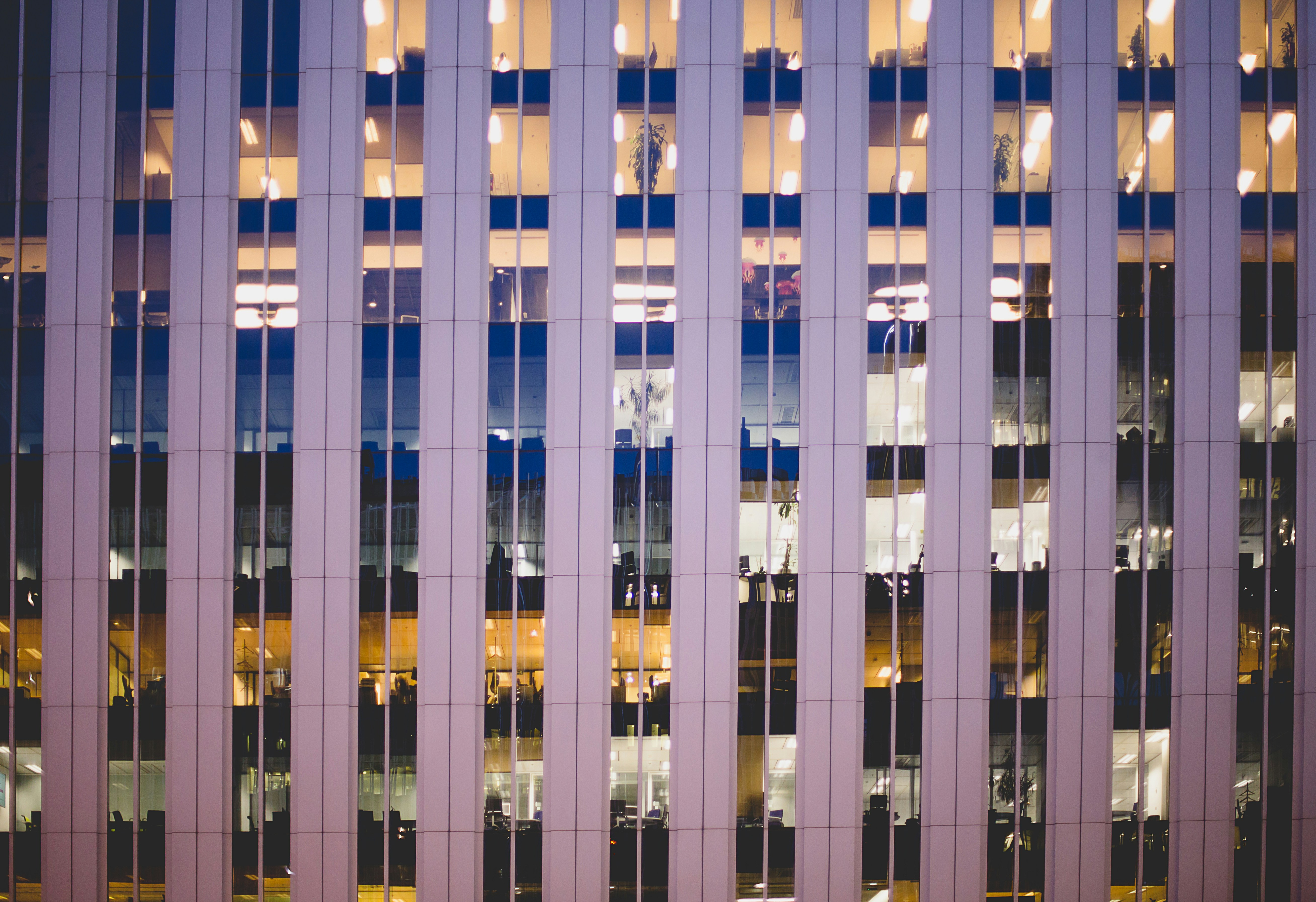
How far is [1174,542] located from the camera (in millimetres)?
16875

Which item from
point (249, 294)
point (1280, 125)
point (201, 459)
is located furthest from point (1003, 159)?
point (201, 459)

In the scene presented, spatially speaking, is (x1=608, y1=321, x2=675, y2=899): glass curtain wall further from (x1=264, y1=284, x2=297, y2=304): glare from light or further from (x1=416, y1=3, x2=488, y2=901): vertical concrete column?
(x1=264, y1=284, x2=297, y2=304): glare from light

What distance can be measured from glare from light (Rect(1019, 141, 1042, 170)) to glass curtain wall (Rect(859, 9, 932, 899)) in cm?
248

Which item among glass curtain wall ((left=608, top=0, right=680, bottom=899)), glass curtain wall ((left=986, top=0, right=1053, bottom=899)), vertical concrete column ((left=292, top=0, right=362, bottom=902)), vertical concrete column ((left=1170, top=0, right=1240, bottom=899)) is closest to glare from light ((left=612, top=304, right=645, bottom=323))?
glass curtain wall ((left=608, top=0, right=680, bottom=899))

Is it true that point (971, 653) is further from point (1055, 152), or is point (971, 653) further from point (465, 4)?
point (465, 4)

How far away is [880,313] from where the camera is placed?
1700 centimetres

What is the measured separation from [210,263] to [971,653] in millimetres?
19760

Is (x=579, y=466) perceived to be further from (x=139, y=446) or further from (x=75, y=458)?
(x=75, y=458)

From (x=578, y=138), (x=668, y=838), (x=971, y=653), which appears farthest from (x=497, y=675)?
(x=578, y=138)

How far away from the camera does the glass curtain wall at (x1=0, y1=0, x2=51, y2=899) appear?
1656 cm

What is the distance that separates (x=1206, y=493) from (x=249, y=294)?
2270 cm

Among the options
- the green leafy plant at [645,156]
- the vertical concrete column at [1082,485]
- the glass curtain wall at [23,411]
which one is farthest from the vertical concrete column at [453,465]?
the vertical concrete column at [1082,485]

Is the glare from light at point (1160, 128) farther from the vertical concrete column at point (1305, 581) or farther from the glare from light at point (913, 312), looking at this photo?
the glare from light at point (913, 312)

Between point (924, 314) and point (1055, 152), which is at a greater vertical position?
point (1055, 152)
